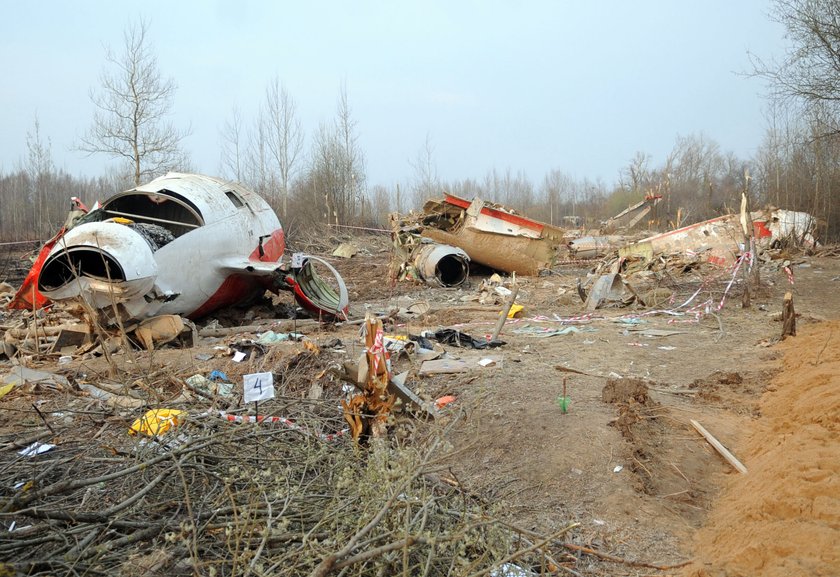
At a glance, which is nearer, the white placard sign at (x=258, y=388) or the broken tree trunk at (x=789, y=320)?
the white placard sign at (x=258, y=388)

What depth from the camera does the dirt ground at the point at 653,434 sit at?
3691mm

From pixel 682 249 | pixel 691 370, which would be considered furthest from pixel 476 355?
pixel 682 249

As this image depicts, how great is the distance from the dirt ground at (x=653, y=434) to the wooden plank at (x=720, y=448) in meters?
0.06

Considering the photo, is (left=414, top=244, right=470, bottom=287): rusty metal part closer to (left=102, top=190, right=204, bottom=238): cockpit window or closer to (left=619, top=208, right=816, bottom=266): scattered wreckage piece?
(left=619, top=208, right=816, bottom=266): scattered wreckage piece

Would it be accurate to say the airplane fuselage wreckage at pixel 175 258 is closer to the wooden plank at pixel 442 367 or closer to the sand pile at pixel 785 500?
the wooden plank at pixel 442 367

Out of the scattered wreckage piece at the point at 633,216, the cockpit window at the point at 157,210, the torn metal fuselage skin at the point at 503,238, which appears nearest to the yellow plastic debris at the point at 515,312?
the cockpit window at the point at 157,210

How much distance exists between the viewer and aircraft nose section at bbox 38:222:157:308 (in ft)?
26.2

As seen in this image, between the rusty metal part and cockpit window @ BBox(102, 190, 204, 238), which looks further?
the rusty metal part

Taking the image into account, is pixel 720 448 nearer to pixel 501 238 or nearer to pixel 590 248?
pixel 501 238

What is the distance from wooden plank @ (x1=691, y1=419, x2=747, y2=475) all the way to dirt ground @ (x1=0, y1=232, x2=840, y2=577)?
6 cm

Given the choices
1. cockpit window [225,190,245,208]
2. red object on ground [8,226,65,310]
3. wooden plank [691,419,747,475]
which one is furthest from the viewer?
cockpit window [225,190,245,208]

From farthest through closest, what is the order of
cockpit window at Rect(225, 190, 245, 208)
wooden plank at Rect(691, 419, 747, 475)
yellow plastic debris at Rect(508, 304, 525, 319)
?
yellow plastic debris at Rect(508, 304, 525, 319) → cockpit window at Rect(225, 190, 245, 208) → wooden plank at Rect(691, 419, 747, 475)

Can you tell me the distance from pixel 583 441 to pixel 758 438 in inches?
63.5

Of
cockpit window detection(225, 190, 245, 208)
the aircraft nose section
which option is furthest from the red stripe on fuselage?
the aircraft nose section
